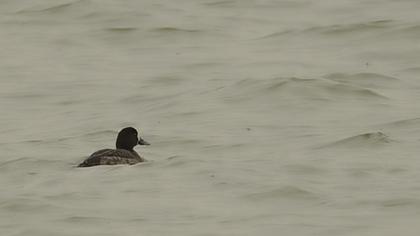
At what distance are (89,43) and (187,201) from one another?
8590 millimetres

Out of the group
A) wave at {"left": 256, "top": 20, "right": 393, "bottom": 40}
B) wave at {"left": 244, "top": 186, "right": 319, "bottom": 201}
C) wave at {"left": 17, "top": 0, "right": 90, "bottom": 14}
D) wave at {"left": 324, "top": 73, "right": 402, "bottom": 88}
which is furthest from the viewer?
wave at {"left": 17, "top": 0, "right": 90, "bottom": 14}

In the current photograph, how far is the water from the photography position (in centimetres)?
1340

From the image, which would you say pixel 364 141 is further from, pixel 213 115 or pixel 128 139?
pixel 213 115

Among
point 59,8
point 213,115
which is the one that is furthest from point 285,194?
point 59,8

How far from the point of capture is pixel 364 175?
1438 centimetres

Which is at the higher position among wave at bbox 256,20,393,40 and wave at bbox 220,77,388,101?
wave at bbox 220,77,388,101

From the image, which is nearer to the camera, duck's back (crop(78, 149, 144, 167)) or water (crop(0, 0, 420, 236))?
water (crop(0, 0, 420, 236))

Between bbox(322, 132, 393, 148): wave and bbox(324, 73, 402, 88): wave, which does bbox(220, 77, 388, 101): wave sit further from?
bbox(322, 132, 393, 148): wave

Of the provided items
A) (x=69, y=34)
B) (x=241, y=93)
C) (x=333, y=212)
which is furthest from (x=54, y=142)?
(x=69, y=34)

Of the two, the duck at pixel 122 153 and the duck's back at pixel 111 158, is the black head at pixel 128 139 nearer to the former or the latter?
the duck at pixel 122 153

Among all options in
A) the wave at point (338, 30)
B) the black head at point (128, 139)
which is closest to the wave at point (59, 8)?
the wave at point (338, 30)

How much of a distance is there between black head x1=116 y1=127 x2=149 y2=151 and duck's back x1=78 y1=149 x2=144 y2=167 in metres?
0.28

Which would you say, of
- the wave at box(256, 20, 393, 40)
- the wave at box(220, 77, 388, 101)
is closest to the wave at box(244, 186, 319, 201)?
the wave at box(220, 77, 388, 101)

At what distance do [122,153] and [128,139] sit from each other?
682mm
